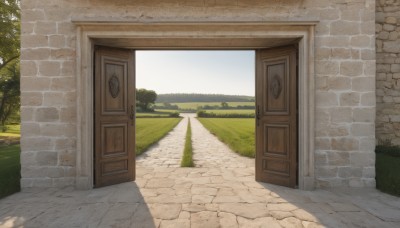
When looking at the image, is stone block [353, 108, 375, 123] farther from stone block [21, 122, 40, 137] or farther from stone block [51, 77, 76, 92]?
stone block [21, 122, 40, 137]

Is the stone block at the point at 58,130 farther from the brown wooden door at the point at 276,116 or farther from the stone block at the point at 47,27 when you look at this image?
the brown wooden door at the point at 276,116

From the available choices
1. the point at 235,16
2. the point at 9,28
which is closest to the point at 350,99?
the point at 235,16

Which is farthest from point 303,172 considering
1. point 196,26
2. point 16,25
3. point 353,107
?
point 16,25

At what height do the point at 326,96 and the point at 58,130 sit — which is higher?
the point at 326,96

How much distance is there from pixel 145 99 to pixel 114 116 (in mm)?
54851

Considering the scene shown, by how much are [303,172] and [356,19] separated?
9.48ft

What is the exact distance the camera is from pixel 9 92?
42.4 ft

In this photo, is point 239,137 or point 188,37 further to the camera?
point 239,137

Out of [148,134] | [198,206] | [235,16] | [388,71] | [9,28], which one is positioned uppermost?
[9,28]

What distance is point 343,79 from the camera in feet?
13.7

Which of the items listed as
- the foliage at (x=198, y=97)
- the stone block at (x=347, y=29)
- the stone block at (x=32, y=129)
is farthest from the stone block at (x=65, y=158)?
the foliage at (x=198, y=97)

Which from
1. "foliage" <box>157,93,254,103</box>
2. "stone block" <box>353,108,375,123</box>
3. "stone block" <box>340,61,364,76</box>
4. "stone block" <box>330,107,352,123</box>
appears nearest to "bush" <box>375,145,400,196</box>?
"stone block" <box>353,108,375,123</box>

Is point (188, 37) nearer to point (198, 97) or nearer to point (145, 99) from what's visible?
point (145, 99)

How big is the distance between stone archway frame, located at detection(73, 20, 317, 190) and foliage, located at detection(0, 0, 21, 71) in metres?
8.82
